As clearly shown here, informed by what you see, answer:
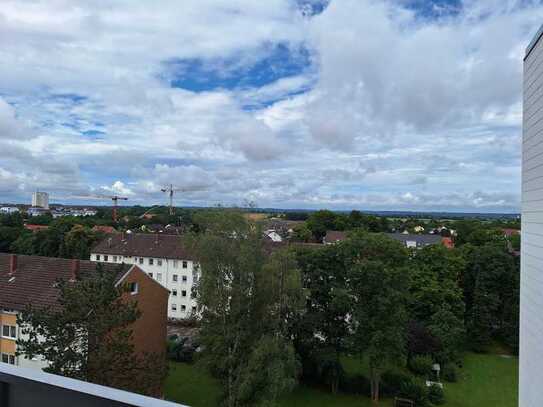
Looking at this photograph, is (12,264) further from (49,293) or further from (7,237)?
(7,237)

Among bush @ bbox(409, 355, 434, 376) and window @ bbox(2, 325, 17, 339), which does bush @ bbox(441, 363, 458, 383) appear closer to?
bush @ bbox(409, 355, 434, 376)

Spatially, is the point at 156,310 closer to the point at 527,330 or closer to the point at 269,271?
the point at 269,271

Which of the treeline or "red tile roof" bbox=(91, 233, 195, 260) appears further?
"red tile roof" bbox=(91, 233, 195, 260)

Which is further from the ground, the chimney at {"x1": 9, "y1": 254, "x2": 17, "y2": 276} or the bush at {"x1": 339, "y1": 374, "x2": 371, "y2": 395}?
the chimney at {"x1": 9, "y1": 254, "x2": 17, "y2": 276}

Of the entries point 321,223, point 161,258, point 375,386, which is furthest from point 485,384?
point 321,223

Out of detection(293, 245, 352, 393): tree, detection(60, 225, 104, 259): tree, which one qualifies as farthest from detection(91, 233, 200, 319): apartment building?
detection(293, 245, 352, 393): tree

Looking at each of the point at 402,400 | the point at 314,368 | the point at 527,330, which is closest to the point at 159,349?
the point at 314,368

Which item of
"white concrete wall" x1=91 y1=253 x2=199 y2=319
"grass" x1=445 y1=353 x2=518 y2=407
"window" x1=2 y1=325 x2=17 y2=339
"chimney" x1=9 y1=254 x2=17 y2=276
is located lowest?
"grass" x1=445 y1=353 x2=518 y2=407
